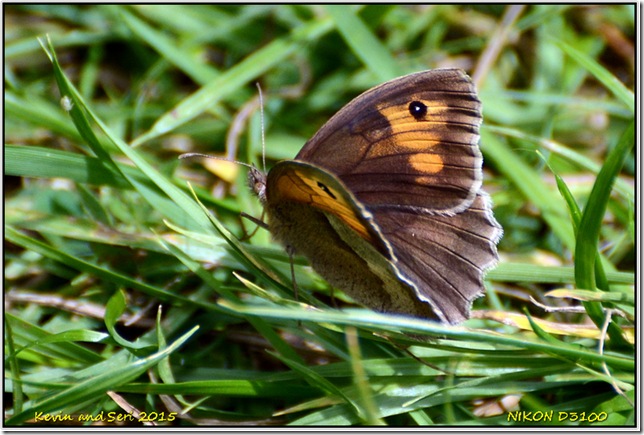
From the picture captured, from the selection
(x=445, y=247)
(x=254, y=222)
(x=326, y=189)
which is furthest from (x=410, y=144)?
(x=254, y=222)

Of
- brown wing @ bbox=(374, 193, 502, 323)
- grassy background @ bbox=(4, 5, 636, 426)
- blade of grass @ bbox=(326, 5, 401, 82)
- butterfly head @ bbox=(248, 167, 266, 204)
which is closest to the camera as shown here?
grassy background @ bbox=(4, 5, 636, 426)

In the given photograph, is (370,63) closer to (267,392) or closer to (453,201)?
(453,201)

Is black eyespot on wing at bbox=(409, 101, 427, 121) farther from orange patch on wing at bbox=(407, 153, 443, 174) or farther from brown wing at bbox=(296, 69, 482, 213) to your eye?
orange patch on wing at bbox=(407, 153, 443, 174)

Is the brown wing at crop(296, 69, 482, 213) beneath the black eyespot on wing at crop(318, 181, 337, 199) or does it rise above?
above

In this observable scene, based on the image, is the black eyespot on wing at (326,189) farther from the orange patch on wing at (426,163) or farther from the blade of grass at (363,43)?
the blade of grass at (363,43)

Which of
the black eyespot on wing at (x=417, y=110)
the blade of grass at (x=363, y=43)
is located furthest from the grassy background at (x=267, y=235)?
the black eyespot on wing at (x=417, y=110)

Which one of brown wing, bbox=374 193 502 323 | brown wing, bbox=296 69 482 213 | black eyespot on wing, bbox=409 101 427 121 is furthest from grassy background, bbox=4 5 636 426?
black eyespot on wing, bbox=409 101 427 121
